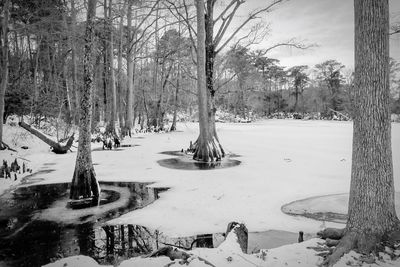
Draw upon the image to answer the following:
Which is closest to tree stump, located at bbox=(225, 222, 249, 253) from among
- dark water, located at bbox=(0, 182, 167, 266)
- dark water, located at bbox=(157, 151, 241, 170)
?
dark water, located at bbox=(0, 182, 167, 266)

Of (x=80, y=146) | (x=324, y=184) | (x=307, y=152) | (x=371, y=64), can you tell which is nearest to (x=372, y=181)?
(x=371, y=64)

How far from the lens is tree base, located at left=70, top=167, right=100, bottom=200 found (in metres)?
7.25

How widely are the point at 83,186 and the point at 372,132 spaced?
6.34 meters

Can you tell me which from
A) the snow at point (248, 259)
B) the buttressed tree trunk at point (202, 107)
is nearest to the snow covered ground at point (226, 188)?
the snow at point (248, 259)

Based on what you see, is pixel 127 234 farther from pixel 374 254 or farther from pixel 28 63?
pixel 28 63

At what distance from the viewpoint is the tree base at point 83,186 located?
7.25 metres

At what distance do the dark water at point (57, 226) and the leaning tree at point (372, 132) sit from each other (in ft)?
10.3

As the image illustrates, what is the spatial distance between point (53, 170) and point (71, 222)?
5832 mm

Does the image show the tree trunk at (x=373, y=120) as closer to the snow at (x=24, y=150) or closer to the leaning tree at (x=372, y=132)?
the leaning tree at (x=372, y=132)

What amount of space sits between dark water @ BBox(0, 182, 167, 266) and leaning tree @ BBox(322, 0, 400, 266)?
10.3 ft

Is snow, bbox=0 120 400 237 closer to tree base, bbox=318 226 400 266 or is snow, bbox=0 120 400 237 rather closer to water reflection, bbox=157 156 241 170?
water reflection, bbox=157 156 241 170

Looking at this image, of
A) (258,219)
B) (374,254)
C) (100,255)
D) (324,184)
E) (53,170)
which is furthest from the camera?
(53,170)

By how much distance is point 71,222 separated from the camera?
579 cm

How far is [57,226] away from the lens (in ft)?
18.3
